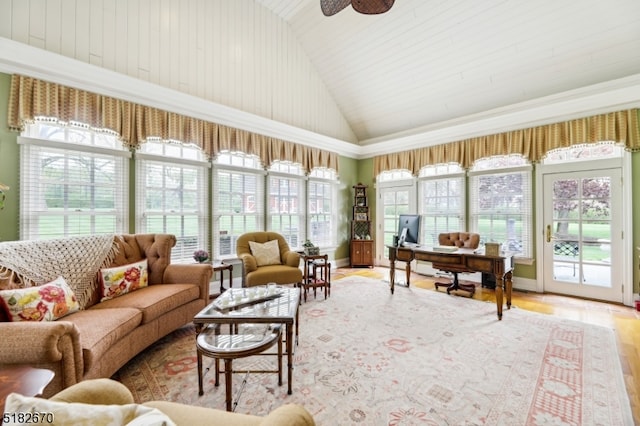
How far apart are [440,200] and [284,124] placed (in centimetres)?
343

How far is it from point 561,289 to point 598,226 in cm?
108

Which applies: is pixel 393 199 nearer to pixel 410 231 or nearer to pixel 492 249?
pixel 410 231

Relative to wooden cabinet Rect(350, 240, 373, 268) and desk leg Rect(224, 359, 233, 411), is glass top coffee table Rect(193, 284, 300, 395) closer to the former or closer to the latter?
desk leg Rect(224, 359, 233, 411)

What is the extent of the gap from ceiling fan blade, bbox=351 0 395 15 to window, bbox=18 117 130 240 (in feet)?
10.5

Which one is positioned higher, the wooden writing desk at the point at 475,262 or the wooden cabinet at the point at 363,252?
the wooden writing desk at the point at 475,262

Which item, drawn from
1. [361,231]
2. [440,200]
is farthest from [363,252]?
[440,200]

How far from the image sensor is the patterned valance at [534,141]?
3.73 meters

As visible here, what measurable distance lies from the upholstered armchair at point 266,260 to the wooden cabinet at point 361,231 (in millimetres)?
2395

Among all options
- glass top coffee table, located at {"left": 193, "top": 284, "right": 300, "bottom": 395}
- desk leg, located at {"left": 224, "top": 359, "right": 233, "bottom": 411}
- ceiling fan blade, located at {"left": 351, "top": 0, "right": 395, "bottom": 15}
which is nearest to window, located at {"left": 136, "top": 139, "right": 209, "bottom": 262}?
glass top coffee table, located at {"left": 193, "top": 284, "right": 300, "bottom": 395}

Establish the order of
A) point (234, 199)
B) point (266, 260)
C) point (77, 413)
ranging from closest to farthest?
point (77, 413), point (266, 260), point (234, 199)

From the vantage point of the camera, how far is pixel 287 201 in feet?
18.0

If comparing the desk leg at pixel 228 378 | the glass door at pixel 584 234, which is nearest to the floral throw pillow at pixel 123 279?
the desk leg at pixel 228 378

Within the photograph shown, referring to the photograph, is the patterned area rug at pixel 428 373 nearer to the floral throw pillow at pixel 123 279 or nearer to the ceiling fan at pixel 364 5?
the floral throw pillow at pixel 123 279

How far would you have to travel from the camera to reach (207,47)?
4301 mm
